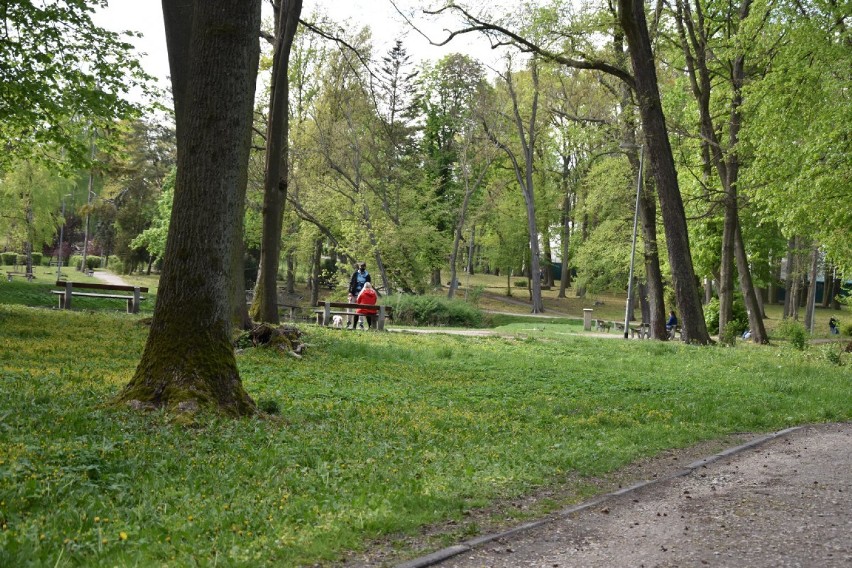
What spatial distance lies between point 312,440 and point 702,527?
3.50m

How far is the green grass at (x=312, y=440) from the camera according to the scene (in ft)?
16.0

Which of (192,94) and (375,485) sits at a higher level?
(192,94)

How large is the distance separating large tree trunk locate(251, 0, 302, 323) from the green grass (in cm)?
254

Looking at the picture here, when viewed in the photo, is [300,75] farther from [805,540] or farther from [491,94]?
[805,540]

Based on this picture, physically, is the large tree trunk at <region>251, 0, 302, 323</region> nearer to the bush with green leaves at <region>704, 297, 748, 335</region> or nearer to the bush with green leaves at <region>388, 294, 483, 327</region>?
the bush with green leaves at <region>388, 294, 483, 327</region>

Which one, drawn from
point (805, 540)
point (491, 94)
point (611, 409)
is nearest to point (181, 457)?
point (805, 540)

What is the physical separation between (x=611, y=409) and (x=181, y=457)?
658 cm

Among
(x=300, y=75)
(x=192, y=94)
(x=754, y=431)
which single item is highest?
(x=300, y=75)

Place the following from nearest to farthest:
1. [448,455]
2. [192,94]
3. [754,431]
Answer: [448,455] < [192,94] < [754,431]

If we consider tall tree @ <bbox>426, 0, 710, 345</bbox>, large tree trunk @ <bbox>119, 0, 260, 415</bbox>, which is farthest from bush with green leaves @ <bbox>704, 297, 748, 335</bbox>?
large tree trunk @ <bbox>119, 0, 260, 415</bbox>

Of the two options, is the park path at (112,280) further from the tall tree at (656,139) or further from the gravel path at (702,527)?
the gravel path at (702,527)

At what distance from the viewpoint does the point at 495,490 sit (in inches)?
263

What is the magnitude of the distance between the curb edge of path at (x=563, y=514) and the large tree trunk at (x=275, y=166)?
450 inches

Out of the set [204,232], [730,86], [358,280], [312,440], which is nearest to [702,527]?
[312,440]
